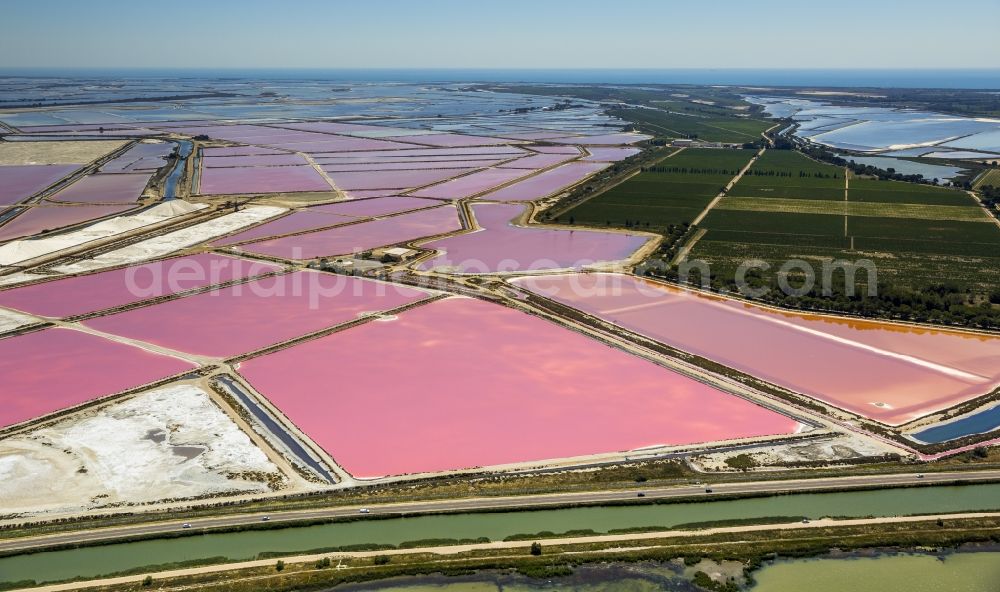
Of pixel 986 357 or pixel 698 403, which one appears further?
pixel 986 357

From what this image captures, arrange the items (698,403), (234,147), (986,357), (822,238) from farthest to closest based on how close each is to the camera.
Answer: (234,147) < (822,238) < (986,357) < (698,403)

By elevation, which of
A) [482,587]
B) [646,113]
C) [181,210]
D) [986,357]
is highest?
[646,113]

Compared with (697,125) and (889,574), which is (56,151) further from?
(889,574)

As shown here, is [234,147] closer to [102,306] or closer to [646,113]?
[102,306]

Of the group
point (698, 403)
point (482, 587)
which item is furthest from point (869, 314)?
point (482, 587)

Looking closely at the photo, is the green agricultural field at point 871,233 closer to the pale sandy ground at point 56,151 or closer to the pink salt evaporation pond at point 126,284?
the pink salt evaporation pond at point 126,284

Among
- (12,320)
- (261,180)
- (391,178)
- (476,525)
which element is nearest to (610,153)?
(391,178)
